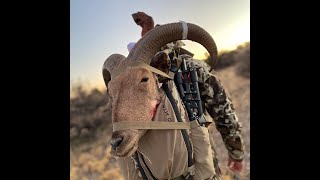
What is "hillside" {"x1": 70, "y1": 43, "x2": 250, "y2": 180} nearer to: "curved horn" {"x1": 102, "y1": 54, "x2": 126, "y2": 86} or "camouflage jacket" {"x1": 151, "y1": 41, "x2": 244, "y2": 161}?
"camouflage jacket" {"x1": 151, "y1": 41, "x2": 244, "y2": 161}

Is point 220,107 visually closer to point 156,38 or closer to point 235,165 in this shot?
point 235,165

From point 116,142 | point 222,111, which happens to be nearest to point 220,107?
point 222,111

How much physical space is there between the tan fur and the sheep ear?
0.41ft

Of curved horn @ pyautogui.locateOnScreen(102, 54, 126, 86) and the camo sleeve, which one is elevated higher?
curved horn @ pyautogui.locateOnScreen(102, 54, 126, 86)

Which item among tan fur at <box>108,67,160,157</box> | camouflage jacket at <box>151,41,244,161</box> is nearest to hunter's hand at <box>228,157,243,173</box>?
camouflage jacket at <box>151,41,244,161</box>

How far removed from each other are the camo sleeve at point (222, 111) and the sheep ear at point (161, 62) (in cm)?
36

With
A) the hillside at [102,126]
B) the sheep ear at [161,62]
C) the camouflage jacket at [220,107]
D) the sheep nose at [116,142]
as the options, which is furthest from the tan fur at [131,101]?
the hillside at [102,126]

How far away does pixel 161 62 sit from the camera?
11.0ft

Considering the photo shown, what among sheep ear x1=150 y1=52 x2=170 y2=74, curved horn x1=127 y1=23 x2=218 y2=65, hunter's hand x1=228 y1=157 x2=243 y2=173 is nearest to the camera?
curved horn x1=127 y1=23 x2=218 y2=65

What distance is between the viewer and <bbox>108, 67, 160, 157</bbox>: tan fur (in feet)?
9.96

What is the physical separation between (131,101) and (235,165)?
124 cm

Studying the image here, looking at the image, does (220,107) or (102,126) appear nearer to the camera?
(220,107)

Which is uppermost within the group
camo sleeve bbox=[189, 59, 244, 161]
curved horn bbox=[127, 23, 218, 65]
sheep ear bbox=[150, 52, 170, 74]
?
curved horn bbox=[127, 23, 218, 65]
